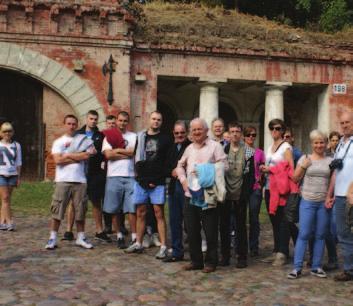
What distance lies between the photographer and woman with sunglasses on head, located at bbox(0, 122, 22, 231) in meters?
9.53

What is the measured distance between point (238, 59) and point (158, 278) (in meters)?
12.7

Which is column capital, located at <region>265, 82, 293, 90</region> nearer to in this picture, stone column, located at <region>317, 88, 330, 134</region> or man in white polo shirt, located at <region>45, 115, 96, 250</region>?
stone column, located at <region>317, 88, 330, 134</region>

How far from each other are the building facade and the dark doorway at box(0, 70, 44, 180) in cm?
3

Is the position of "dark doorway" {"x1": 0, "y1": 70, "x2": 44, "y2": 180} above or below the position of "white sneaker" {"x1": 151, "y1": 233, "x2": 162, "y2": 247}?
above

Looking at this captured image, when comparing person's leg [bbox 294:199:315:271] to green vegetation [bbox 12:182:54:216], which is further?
green vegetation [bbox 12:182:54:216]

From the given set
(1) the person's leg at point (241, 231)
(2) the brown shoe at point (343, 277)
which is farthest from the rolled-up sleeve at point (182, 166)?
(2) the brown shoe at point (343, 277)

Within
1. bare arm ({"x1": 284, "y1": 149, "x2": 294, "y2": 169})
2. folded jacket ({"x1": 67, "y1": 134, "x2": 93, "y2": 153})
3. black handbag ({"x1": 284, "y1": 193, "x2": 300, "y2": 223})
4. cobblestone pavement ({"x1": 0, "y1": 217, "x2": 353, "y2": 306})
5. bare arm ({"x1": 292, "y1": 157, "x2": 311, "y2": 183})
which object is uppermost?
folded jacket ({"x1": 67, "y1": 134, "x2": 93, "y2": 153})

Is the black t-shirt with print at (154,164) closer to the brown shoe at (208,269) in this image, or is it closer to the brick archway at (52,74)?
the brown shoe at (208,269)

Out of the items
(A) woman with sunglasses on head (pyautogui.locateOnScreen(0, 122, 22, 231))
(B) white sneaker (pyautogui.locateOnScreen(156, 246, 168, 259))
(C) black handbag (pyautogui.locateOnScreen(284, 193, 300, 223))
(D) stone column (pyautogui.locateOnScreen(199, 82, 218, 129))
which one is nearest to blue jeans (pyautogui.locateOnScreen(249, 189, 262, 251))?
(C) black handbag (pyautogui.locateOnScreen(284, 193, 300, 223))

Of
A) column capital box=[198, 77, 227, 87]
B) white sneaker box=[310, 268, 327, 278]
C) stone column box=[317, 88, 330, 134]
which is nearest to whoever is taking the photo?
white sneaker box=[310, 268, 327, 278]

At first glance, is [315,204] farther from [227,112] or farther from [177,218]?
[227,112]

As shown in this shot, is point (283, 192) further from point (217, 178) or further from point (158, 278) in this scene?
point (158, 278)

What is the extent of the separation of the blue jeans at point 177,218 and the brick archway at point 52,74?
9.54 metres

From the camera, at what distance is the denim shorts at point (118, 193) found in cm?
804
